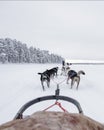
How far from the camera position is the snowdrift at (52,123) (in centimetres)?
82

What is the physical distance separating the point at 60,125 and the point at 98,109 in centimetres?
535

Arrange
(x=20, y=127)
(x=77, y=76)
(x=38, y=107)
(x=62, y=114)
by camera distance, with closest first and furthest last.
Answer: (x=20, y=127), (x=62, y=114), (x=38, y=107), (x=77, y=76)

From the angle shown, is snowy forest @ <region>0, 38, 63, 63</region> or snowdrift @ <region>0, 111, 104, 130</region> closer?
snowdrift @ <region>0, 111, 104, 130</region>

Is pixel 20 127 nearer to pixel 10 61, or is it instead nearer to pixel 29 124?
pixel 29 124

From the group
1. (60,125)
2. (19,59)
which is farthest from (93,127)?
(19,59)

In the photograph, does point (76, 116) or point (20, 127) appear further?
point (76, 116)

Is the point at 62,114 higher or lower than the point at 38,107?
higher

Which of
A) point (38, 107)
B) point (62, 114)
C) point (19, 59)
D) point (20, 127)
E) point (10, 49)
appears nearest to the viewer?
point (20, 127)

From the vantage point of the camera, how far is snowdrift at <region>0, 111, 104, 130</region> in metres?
0.82

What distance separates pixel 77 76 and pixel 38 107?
17.6 ft

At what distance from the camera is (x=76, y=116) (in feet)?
3.23

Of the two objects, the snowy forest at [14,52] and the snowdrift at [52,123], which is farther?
the snowy forest at [14,52]

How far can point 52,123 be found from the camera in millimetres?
854

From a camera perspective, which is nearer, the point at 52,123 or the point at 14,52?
the point at 52,123
